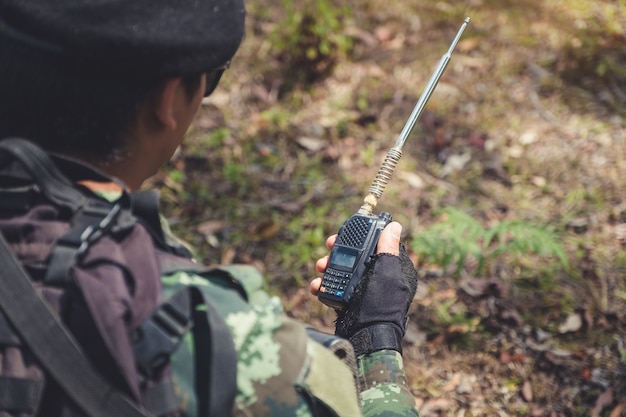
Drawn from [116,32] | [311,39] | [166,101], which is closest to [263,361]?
[166,101]

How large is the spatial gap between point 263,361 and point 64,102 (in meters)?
0.64

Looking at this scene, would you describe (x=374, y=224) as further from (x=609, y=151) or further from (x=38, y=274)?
(x=609, y=151)

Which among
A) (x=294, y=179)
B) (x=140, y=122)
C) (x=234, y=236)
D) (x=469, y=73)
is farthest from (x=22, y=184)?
(x=469, y=73)

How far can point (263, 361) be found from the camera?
133 cm

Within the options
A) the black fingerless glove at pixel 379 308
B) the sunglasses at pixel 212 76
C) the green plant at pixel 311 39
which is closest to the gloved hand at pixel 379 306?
the black fingerless glove at pixel 379 308

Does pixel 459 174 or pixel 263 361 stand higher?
pixel 459 174

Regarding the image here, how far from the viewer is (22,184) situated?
127cm

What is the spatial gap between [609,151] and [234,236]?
6.90ft

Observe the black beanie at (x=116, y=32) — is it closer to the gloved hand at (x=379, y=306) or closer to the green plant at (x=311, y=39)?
the gloved hand at (x=379, y=306)

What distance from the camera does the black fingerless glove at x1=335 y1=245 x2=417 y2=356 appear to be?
2027 mm

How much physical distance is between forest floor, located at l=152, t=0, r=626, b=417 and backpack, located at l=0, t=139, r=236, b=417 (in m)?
1.77

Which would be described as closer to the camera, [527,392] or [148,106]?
[148,106]

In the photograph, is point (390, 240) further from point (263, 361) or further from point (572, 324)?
point (572, 324)

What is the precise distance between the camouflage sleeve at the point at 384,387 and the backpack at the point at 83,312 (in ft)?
2.34
